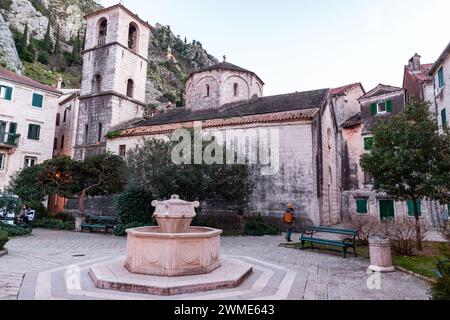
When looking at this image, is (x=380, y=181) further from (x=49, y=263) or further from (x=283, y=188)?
(x=49, y=263)

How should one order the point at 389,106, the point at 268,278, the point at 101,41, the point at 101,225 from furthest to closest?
the point at 101,41, the point at 389,106, the point at 101,225, the point at 268,278

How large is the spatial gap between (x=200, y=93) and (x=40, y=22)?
6351 cm

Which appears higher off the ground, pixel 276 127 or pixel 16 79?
pixel 16 79

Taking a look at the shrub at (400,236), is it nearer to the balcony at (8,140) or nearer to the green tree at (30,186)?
the green tree at (30,186)

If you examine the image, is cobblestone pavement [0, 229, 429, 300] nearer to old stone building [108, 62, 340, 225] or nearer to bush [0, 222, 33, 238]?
bush [0, 222, 33, 238]

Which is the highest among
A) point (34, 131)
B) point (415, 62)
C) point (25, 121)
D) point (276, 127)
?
point (415, 62)

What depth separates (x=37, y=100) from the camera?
26.4 m

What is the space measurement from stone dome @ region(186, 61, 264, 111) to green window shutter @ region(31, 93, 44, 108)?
1383 cm

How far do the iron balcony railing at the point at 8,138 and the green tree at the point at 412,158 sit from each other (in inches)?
1043

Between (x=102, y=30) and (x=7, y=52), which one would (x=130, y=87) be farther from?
(x=7, y=52)

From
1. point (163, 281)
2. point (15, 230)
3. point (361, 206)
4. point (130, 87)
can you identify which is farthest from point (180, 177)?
point (130, 87)

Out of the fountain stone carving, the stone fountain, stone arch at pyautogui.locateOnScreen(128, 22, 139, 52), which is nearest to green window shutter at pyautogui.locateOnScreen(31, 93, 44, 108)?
stone arch at pyautogui.locateOnScreen(128, 22, 139, 52)

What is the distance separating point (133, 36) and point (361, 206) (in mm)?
27120
